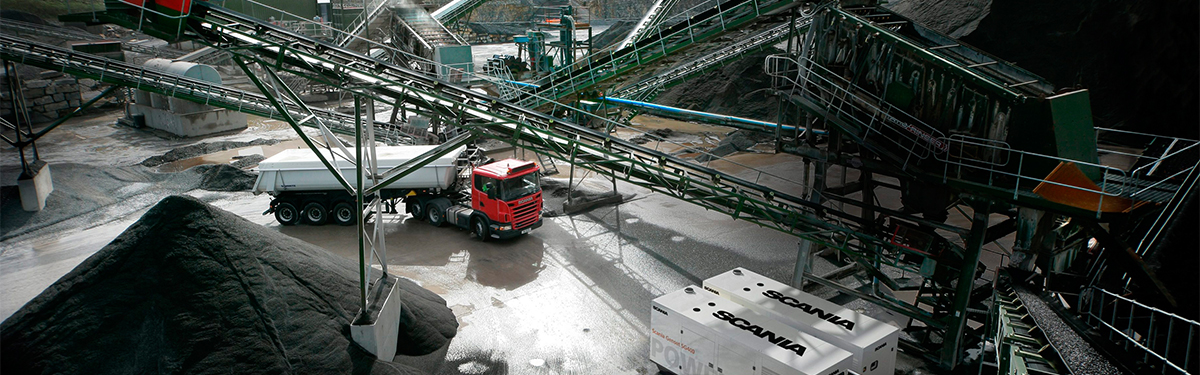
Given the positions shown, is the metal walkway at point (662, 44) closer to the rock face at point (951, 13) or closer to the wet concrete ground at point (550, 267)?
the wet concrete ground at point (550, 267)

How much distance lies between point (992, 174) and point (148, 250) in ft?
45.1

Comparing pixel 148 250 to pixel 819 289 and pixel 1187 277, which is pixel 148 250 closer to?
pixel 819 289

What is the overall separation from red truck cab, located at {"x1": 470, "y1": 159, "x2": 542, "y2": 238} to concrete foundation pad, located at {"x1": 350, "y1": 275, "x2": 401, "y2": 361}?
5.91m

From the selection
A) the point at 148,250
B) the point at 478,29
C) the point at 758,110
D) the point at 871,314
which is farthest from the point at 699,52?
the point at 478,29

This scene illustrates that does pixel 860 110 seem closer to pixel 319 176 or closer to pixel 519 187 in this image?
pixel 519 187

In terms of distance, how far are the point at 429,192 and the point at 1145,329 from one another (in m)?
17.9

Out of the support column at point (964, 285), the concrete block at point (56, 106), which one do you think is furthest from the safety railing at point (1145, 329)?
the concrete block at point (56, 106)

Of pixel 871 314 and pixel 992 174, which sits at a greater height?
pixel 992 174

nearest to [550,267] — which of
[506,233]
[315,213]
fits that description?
[506,233]

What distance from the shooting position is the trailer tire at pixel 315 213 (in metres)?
21.0

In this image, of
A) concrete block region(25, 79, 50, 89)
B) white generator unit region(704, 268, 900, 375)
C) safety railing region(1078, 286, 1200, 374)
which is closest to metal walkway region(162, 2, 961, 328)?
white generator unit region(704, 268, 900, 375)

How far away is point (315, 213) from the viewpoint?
21.1m

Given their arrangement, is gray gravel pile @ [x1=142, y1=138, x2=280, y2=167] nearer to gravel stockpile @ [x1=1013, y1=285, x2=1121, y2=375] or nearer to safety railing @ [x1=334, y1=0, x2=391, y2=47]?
safety railing @ [x1=334, y1=0, x2=391, y2=47]

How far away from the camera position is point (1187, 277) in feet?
25.4
